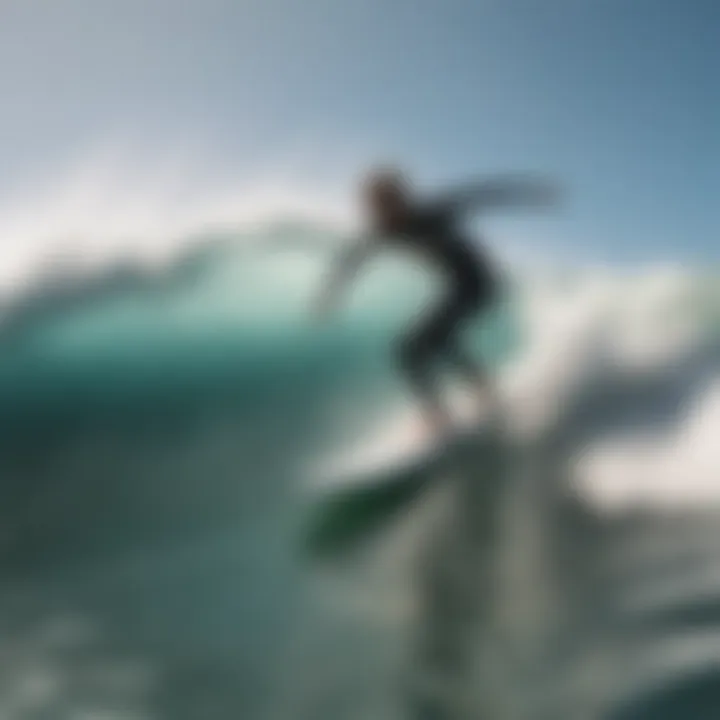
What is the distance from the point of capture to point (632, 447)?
176 centimetres

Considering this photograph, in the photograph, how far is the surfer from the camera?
170 centimetres

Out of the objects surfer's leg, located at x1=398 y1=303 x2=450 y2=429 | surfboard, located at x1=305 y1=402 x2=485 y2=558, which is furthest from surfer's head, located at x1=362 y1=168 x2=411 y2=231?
surfboard, located at x1=305 y1=402 x2=485 y2=558

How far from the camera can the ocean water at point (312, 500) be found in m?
1.55

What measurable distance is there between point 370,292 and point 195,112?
0.50 meters

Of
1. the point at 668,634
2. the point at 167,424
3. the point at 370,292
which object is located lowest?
the point at 668,634

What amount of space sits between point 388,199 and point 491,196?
0.63ft

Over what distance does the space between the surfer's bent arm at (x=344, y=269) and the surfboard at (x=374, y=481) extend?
0.89 ft

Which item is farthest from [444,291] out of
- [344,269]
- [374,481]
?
[374,481]

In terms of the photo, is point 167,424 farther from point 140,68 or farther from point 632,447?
point 632,447

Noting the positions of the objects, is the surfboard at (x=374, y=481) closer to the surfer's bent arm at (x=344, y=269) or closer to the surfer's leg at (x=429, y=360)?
the surfer's leg at (x=429, y=360)

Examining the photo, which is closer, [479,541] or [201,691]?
[201,691]

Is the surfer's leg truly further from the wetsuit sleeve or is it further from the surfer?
the wetsuit sleeve

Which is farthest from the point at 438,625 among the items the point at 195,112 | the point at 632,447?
the point at 195,112

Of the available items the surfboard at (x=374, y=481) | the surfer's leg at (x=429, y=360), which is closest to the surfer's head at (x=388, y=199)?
the surfer's leg at (x=429, y=360)
